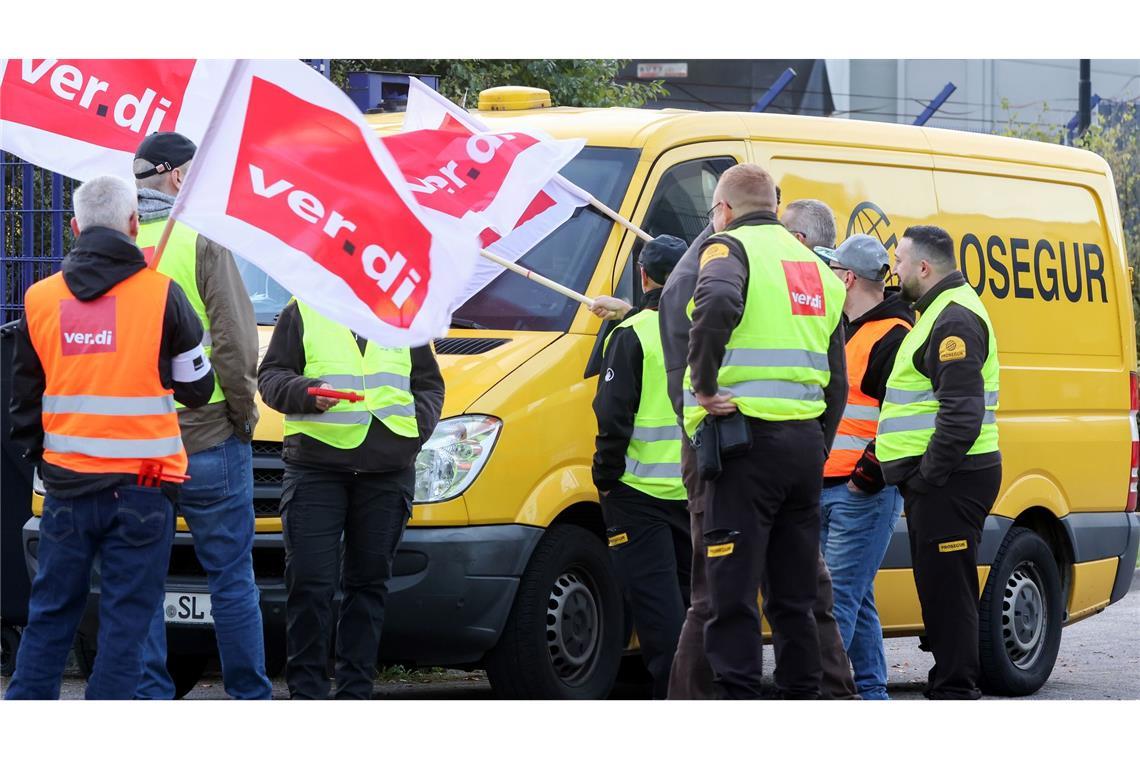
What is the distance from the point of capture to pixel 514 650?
6.91m

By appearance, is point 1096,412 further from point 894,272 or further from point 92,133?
point 92,133

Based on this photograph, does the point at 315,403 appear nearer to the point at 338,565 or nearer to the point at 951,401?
the point at 338,565

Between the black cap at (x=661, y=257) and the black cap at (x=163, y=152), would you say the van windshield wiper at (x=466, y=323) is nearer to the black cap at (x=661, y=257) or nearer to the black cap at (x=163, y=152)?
the black cap at (x=661, y=257)

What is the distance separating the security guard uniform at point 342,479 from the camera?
6.41m

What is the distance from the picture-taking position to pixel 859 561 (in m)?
7.38

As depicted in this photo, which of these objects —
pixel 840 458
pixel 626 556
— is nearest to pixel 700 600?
pixel 626 556

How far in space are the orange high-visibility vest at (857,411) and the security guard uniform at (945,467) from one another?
24 cm

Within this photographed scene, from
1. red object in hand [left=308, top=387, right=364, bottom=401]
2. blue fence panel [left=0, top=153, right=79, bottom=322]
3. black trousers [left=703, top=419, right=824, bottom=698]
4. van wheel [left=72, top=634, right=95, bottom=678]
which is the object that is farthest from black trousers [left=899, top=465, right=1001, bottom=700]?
blue fence panel [left=0, top=153, right=79, bottom=322]

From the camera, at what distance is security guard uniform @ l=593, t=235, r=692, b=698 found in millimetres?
6688

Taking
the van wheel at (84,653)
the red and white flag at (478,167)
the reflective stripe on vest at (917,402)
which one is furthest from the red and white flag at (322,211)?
the van wheel at (84,653)

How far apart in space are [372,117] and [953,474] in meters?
3.19

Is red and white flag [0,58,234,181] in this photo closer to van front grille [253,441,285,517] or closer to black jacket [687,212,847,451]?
van front grille [253,441,285,517]

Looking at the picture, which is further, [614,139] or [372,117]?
[372,117]

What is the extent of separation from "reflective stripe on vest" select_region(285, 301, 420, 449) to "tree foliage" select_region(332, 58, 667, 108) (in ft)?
20.9
